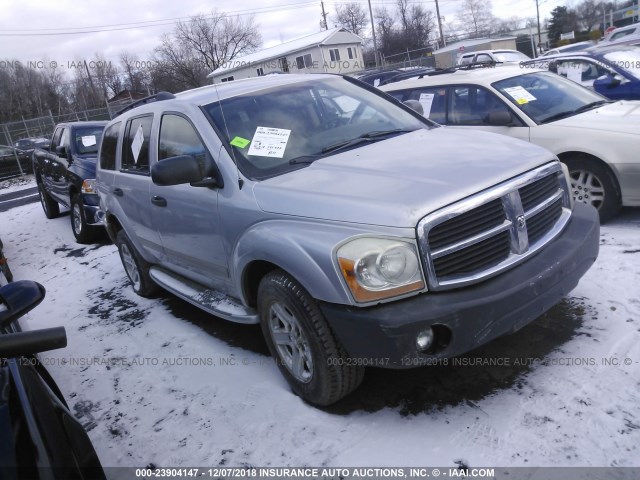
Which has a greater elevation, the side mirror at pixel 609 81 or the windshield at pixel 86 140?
the windshield at pixel 86 140

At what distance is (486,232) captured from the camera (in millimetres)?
2607

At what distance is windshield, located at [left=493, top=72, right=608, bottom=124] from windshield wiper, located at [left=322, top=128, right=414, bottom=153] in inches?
100

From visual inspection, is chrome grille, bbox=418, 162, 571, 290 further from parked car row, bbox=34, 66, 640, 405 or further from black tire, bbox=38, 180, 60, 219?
black tire, bbox=38, 180, 60, 219

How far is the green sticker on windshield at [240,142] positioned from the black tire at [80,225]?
208 inches

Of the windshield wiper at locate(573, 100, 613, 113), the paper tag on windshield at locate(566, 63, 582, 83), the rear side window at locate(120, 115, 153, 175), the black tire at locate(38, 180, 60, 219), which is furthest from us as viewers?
the black tire at locate(38, 180, 60, 219)

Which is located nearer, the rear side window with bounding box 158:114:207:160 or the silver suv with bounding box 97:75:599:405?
the silver suv with bounding box 97:75:599:405

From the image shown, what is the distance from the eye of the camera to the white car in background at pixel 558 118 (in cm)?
481

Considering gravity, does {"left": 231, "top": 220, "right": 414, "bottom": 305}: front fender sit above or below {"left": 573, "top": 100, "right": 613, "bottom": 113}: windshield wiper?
below

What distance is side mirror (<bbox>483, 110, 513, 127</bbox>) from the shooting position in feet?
18.1

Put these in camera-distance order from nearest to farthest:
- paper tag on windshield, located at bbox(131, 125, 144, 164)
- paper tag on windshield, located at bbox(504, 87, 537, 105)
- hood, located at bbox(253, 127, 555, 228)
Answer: hood, located at bbox(253, 127, 555, 228) < paper tag on windshield, located at bbox(131, 125, 144, 164) < paper tag on windshield, located at bbox(504, 87, 537, 105)

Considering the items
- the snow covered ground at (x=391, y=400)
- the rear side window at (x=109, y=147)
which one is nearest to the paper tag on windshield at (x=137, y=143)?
the rear side window at (x=109, y=147)

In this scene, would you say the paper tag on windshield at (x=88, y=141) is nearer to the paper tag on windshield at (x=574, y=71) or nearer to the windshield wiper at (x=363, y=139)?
the windshield wiper at (x=363, y=139)

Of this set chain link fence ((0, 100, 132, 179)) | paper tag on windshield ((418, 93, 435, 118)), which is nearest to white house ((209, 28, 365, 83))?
chain link fence ((0, 100, 132, 179))

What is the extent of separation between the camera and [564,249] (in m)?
2.88
